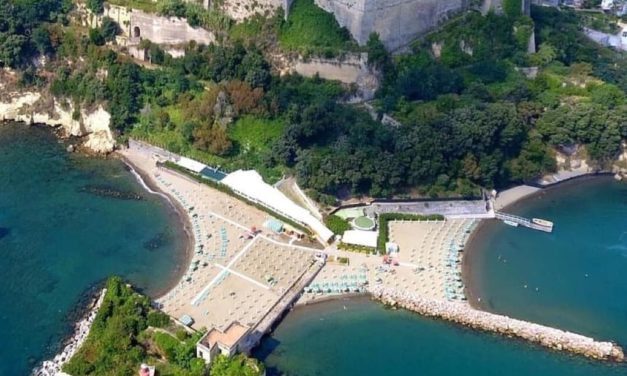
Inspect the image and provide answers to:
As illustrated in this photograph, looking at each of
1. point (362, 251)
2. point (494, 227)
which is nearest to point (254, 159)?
point (362, 251)

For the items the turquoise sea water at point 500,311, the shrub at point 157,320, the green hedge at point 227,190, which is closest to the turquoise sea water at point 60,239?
the green hedge at point 227,190

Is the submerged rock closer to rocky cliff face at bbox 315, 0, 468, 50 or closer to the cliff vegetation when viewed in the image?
the cliff vegetation

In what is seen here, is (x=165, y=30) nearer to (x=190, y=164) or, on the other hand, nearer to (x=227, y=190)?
(x=190, y=164)

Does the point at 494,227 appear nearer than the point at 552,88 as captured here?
Yes

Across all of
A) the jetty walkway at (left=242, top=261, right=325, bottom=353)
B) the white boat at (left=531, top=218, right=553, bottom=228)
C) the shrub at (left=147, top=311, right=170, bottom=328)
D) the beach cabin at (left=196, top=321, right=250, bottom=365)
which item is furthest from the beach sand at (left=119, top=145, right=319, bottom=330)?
the white boat at (left=531, top=218, right=553, bottom=228)

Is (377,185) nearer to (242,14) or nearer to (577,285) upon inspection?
(577,285)

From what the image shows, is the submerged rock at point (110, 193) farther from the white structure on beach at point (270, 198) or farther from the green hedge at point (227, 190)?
the white structure on beach at point (270, 198)

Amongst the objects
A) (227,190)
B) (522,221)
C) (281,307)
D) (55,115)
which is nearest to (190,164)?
(227,190)

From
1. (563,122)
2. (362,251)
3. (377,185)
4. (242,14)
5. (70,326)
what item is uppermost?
(242,14)
